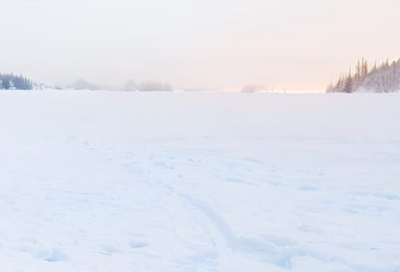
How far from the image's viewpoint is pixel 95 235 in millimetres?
5160

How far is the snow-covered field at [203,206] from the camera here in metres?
4.44

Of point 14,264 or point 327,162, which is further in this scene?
point 327,162

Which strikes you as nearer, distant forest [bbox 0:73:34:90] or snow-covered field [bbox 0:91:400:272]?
snow-covered field [bbox 0:91:400:272]

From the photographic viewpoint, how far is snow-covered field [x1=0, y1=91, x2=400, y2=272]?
14.6 ft

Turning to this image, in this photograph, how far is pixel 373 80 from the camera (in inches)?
3841

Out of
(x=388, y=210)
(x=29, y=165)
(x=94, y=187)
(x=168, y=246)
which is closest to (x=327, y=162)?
(x=388, y=210)

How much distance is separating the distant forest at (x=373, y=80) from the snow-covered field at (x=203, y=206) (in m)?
81.0

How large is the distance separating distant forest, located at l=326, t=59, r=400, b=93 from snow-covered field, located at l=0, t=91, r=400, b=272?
81010 mm

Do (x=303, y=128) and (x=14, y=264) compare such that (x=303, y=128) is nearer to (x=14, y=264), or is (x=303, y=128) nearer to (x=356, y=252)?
(x=356, y=252)

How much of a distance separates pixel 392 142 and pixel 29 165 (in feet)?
34.9

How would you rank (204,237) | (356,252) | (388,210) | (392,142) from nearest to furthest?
(356,252) < (204,237) < (388,210) < (392,142)

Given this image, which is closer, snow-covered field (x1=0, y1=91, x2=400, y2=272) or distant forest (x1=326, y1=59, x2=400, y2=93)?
snow-covered field (x1=0, y1=91, x2=400, y2=272)

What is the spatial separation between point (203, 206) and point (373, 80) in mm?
100753

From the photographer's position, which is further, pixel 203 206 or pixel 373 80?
pixel 373 80
